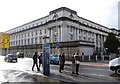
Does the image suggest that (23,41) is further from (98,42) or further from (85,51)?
(85,51)

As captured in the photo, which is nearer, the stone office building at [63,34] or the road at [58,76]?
the road at [58,76]

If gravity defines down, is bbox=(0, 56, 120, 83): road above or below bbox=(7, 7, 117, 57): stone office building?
below

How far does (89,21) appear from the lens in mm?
80312

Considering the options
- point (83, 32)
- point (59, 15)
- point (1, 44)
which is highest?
point (59, 15)

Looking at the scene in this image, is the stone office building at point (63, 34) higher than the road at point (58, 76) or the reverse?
higher

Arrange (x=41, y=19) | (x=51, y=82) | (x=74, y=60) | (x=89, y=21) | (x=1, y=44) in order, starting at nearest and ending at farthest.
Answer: (x=1, y=44)
(x=51, y=82)
(x=74, y=60)
(x=41, y=19)
(x=89, y=21)

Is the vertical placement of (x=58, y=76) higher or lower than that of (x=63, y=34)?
lower

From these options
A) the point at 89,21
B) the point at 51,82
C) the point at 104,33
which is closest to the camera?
the point at 51,82

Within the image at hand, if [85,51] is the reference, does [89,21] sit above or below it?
above

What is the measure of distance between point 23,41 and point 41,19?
16073 mm

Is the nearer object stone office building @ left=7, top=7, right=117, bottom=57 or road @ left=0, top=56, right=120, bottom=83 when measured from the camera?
road @ left=0, top=56, right=120, bottom=83

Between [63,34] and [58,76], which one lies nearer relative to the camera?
[58,76]

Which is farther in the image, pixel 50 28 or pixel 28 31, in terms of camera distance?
pixel 28 31

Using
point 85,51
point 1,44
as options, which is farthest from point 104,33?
point 1,44
